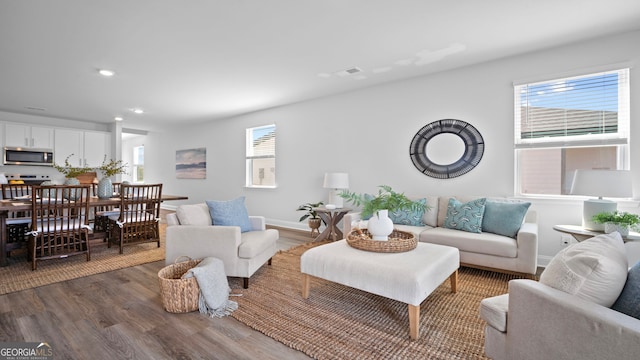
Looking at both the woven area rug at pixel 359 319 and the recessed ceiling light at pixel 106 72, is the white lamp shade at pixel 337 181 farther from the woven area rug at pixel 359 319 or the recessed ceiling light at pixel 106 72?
the recessed ceiling light at pixel 106 72

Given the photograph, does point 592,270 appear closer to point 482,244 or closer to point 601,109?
point 482,244

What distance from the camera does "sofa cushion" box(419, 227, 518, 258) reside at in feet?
9.48

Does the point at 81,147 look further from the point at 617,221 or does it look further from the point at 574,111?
the point at 617,221

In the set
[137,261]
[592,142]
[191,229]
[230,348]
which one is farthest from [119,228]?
[592,142]

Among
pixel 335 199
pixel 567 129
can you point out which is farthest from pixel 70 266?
pixel 567 129

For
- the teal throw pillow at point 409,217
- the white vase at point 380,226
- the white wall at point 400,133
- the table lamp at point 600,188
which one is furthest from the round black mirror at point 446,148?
the white vase at point 380,226

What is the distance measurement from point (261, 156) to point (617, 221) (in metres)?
5.44

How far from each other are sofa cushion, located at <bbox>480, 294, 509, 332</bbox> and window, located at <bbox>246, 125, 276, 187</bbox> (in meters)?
4.97

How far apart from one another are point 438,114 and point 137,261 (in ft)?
14.2

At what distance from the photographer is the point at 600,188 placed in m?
2.60

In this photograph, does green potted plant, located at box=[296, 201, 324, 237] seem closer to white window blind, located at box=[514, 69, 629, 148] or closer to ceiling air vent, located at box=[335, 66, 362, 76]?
ceiling air vent, located at box=[335, 66, 362, 76]

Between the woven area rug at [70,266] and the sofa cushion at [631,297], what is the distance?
4078mm

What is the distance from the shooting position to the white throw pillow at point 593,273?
1.21 m

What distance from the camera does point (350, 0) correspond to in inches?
94.2
